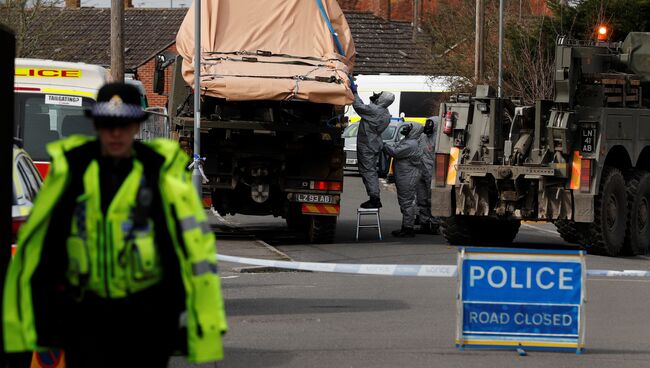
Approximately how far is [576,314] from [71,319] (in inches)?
215

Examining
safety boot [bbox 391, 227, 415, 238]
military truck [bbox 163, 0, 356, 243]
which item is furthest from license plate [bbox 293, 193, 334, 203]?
safety boot [bbox 391, 227, 415, 238]

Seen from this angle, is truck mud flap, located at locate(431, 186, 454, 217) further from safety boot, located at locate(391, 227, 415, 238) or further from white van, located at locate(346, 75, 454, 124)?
white van, located at locate(346, 75, 454, 124)

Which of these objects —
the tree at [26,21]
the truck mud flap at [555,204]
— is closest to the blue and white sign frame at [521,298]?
the truck mud flap at [555,204]

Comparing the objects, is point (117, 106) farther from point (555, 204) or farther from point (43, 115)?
point (555, 204)

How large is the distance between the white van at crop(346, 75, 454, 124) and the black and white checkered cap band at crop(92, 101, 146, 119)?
39068mm

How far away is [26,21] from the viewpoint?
99.7 ft

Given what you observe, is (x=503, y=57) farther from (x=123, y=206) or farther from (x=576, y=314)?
(x=123, y=206)

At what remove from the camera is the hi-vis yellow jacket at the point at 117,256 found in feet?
15.7

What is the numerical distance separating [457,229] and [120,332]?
44.9 ft

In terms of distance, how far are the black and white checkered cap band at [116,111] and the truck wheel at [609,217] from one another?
12383 mm

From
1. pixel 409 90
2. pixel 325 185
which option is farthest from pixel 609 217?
pixel 409 90

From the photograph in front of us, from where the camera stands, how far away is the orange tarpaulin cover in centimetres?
1675

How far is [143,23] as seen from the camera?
61.4 meters

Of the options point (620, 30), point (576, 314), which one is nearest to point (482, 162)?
point (576, 314)
